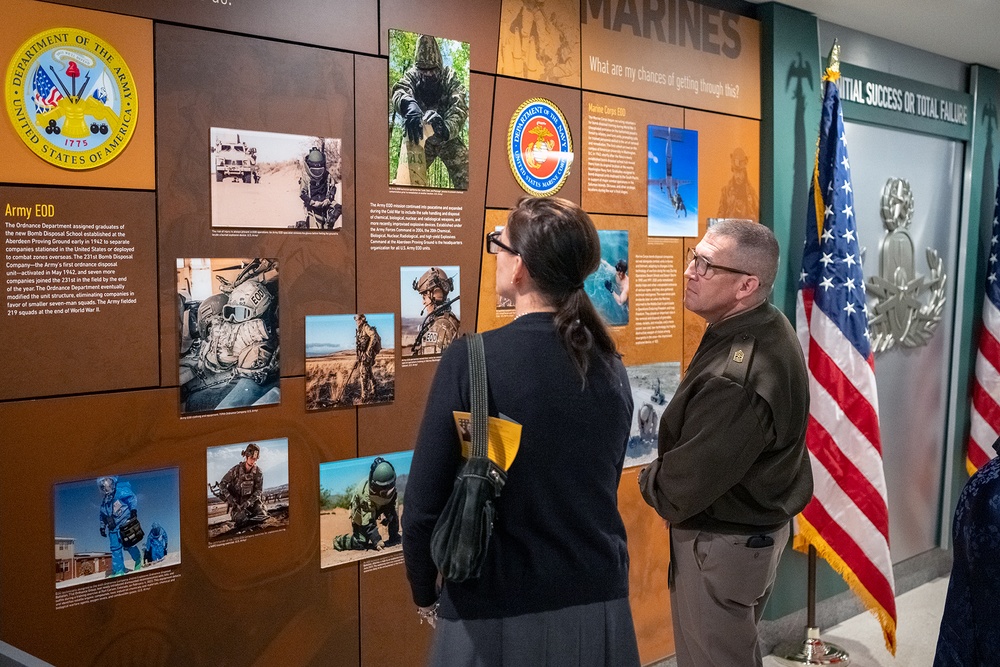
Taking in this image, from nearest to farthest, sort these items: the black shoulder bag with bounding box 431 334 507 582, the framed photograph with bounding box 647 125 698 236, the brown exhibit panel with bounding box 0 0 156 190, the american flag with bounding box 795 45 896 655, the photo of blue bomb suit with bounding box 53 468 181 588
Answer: the black shoulder bag with bounding box 431 334 507 582 < the brown exhibit panel with bounding box 0 0 156 190 < the photo of blue bomb suit with bounding box 53 468 181 588 < the framed photograph with bounding box 647 125 698 236 < the american flag with bounding box 795 45 896 655

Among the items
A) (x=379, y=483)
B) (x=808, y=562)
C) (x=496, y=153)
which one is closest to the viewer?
(x=379, y=483)

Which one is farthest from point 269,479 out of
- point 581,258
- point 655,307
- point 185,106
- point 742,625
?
point 655,307

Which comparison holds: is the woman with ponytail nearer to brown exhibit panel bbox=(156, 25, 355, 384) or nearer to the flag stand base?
brown exhibit panel bbox=(156, 25, 355, 384)

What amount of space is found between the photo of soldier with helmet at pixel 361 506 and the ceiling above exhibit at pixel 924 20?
254cm

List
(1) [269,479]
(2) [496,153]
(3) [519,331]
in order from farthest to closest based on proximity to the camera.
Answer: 1. (2) [496,153]
2. (1) [269,479]
3. (3) [519,331]

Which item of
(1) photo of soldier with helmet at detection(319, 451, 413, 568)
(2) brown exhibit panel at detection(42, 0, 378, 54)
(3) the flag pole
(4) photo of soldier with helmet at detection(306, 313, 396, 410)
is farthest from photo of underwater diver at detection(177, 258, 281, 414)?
(3) the flag pole

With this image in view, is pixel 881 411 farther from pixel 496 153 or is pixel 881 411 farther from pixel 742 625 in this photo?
pixel 496 153

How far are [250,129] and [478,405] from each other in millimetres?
1202

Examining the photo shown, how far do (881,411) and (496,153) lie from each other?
265cm

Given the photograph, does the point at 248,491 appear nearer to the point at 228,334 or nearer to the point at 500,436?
the point at 228,334

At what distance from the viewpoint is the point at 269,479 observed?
243cm

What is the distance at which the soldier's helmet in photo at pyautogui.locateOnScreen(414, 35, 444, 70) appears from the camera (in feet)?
8.72

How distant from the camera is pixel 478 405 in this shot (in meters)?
1.56

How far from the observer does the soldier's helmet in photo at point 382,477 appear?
8.70ft
